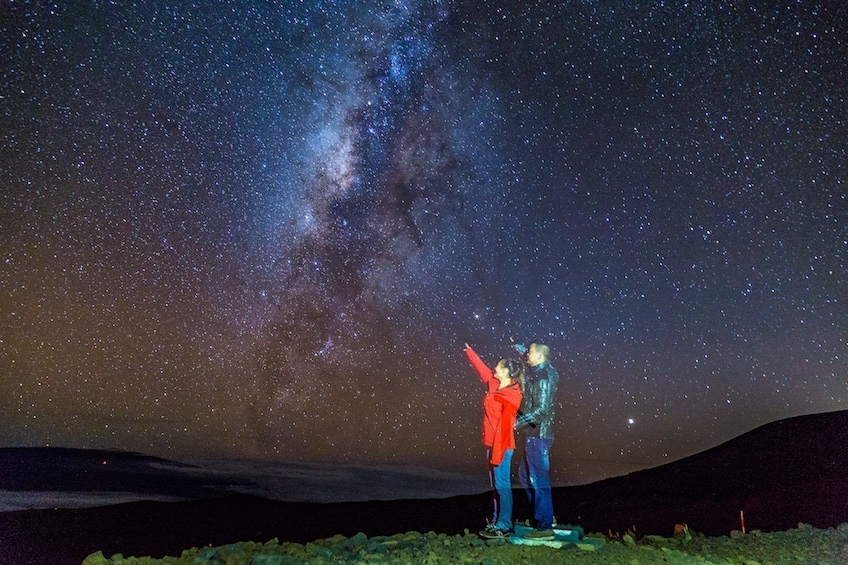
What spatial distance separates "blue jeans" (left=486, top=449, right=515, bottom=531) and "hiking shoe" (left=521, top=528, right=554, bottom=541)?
0.44 meters

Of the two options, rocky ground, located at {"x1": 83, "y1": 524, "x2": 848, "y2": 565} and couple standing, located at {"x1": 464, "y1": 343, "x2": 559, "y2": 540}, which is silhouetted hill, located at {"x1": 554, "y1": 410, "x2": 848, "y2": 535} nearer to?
rocky ground, located at {"x1": 83, "y1": 524, "x2": 848, "y2": 565}

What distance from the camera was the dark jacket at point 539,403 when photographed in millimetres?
10203

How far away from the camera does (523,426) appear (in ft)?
33.6

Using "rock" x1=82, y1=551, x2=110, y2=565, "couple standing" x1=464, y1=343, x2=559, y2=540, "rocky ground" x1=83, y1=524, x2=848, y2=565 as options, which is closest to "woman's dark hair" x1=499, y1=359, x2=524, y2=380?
"couple standing" x1=464, y1=343, x2=559, y2=540

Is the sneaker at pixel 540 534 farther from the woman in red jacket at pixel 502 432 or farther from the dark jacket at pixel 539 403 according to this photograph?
the dark jacket at pixel 539 403

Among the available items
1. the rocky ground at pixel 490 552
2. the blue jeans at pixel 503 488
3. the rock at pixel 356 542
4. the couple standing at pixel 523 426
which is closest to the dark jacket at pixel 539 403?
the couple standing at pixel 523 426

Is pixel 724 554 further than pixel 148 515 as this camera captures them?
No

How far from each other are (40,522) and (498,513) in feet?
43.8

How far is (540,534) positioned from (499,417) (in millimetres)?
1863

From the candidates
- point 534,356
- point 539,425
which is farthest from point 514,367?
point 539,425

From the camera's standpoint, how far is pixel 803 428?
48.2m

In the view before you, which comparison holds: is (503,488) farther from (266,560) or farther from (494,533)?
(266,560)

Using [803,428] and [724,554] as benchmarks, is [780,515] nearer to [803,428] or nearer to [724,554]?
[724,554]

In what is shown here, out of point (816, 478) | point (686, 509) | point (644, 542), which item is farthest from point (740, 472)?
point (644, 542)
